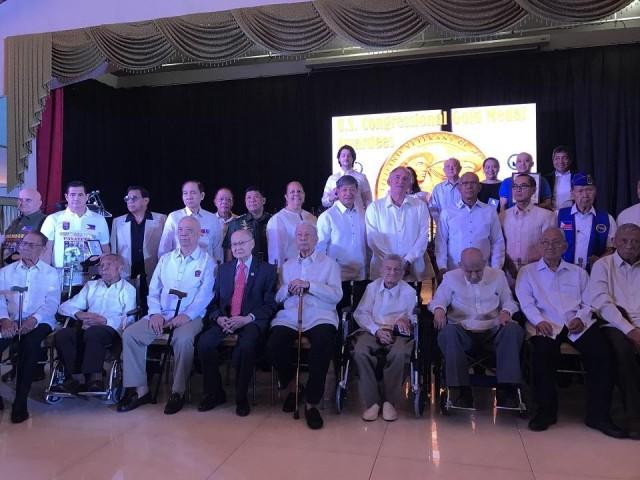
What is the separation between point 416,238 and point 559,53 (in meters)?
4.75

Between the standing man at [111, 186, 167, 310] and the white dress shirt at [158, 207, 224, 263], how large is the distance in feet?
0.42

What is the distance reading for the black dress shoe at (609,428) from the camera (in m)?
2.85

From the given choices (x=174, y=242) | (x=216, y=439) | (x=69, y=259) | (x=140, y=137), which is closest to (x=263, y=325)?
(x=216, y=439)

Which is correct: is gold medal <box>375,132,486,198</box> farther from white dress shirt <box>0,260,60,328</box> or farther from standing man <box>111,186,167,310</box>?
white dress shirt <box>0,260,60,328</box>

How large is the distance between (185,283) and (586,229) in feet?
9.24

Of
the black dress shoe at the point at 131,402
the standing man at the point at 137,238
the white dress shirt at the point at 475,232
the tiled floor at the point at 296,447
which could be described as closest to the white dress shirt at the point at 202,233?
the standing man at the point at 137,238

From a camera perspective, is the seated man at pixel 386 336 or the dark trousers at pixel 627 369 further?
A: the seated man at pixel 386 336

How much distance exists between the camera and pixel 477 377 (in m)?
3.21

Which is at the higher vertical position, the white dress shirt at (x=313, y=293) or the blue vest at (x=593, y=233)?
the blue vest at (x=593, y=233)

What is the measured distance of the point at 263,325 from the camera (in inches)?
138

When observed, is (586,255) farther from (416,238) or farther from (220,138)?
(220,138)

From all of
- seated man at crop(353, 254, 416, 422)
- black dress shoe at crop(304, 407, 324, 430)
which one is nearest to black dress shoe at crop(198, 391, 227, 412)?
black dress shoe at crop(304, 407, 324, 430)

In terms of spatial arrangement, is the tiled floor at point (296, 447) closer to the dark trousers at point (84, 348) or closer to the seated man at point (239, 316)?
the seated man at point (239, 316)

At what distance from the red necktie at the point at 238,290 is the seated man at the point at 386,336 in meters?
0.77
